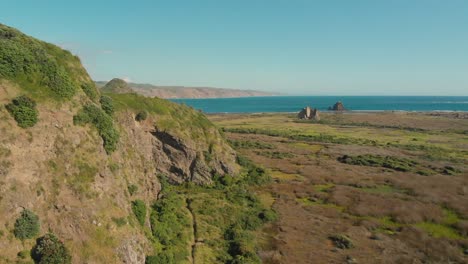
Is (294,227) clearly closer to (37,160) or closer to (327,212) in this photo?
(327,212)

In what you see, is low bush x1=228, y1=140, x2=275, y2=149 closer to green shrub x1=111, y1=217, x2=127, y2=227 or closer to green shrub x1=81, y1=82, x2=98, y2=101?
green shrub x1=81, y1=82, x2=98, y2=101

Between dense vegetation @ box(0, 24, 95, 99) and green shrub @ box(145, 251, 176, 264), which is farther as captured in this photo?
dense vegetation @ box(0, 24, 95, 99)

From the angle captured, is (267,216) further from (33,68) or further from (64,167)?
(33,68)

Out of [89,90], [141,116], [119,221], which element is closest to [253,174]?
[141,116]

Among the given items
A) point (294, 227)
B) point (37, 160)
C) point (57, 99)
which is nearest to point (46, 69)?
point (57, 99)

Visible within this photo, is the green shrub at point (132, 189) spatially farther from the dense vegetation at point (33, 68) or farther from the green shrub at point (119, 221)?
the dense vegetation at point (33, 68)

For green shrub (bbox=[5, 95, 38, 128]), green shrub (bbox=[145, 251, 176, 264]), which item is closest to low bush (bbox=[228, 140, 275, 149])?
green shrub (bbox=[145, 251, 176, 264])
